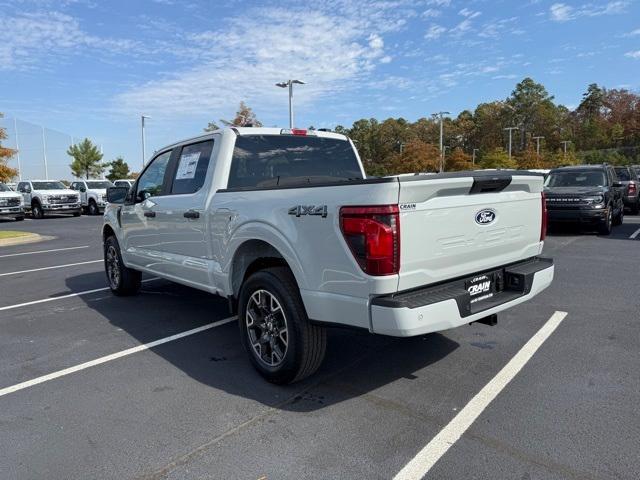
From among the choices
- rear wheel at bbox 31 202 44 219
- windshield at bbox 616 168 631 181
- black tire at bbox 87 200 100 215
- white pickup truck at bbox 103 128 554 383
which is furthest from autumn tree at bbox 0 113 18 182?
windshield at bbox 616 168 631 181

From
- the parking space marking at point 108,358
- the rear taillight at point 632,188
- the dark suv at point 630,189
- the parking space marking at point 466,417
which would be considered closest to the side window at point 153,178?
the parking space marking at point 108,358

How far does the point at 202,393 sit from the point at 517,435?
2.17 metres

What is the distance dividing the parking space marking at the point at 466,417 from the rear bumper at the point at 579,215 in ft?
27.3

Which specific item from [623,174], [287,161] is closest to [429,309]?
[287,161]

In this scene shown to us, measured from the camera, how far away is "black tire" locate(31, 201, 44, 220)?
2562 centimetres

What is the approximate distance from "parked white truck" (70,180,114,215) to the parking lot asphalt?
22.4 metres

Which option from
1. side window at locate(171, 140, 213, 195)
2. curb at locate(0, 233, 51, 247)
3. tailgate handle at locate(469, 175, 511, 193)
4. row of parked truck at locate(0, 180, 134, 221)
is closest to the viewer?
tailgate handle at locate(469, 175, 511, 193)

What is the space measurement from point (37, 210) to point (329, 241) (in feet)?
88.6

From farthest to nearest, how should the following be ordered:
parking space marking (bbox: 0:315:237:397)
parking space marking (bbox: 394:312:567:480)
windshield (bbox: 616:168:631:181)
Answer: windshield (bbox: 616:168:631:181)
parking space marking (bbox: 0:315:237:397)
parking space marking (bbox: 394:312:567:480)

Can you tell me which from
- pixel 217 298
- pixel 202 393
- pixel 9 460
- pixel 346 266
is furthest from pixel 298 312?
pixel 217 298

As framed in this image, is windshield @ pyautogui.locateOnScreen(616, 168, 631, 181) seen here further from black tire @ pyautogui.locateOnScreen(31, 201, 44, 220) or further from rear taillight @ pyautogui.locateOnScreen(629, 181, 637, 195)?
black tire @ pyautogui.locateOnScreen(31, 201, 44, 220)

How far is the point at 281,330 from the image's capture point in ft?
12.2

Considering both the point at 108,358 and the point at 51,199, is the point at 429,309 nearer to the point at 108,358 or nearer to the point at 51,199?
the point at 108,358

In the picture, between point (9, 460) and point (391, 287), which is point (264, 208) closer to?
point (391, 287)
